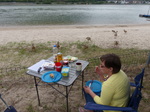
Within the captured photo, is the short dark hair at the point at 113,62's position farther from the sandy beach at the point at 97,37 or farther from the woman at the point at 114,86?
the sandy beach at the point at 97,37

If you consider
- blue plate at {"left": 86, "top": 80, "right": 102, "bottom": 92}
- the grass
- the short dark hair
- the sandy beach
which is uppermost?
the short dark hair

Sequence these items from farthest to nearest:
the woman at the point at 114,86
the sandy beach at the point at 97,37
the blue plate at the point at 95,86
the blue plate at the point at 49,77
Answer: the sandy beach at the point at 97,37 < the blue plate at the point at 95,86 < the blue plate at the point at 49,77 < the woman at the point at 114,86

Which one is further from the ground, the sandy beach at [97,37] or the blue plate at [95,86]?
the blue plate at [95,86]

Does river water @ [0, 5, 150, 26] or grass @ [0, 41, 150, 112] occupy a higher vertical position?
river water @ [0, 5, 150, 26]

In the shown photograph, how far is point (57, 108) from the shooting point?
8.87ft

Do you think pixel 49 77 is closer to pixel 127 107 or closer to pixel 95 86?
pixel 95 86

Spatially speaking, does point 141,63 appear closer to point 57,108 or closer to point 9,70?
point 57,108

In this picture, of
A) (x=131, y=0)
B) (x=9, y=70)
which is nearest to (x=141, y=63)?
(x=9, y=70)

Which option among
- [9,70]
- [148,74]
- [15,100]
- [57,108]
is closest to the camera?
[57,108]

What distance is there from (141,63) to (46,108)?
3550 mm

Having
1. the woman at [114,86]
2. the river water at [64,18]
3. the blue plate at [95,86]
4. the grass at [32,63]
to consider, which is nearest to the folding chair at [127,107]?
the woman at [114,86]

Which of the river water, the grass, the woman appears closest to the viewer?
the woman

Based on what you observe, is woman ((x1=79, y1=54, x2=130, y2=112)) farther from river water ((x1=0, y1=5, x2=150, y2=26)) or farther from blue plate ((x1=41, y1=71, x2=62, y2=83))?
river water ((x1=0, y1=5, x2=150, y2=26))

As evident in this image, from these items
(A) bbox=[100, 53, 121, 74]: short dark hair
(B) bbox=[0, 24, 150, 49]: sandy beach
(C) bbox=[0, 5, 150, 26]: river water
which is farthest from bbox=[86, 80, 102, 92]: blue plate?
(C) bbox=[0, 5, 150, 26]: river water
